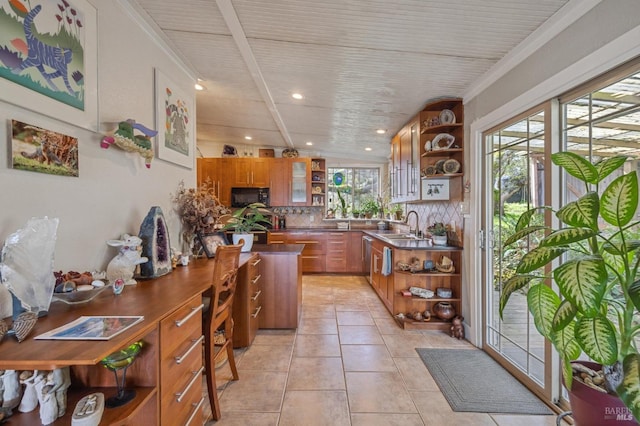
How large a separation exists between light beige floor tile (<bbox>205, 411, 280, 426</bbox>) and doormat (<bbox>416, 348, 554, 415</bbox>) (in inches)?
46.3

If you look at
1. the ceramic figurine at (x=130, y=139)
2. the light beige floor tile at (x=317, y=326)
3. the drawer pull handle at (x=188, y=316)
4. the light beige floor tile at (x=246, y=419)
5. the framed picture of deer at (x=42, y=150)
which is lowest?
the light beige floor tile at (x=246, y=419)

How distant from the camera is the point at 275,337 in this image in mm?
2826

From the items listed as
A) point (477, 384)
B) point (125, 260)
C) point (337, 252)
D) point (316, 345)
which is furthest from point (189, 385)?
point (337, 252)

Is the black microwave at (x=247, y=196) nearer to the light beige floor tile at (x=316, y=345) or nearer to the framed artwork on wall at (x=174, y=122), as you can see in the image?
the framed artwork on wall at (x=174, y=122)

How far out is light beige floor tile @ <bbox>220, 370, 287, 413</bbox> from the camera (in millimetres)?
1804

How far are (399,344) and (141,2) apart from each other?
3.35 meters

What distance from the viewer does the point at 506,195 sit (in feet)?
7.65

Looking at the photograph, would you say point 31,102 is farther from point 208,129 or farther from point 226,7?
point 208,129

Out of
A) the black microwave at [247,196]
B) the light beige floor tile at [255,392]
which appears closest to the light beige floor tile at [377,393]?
the light beige floor tile at [255,392]

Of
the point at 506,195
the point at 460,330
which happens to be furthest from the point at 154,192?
the point at 460,330

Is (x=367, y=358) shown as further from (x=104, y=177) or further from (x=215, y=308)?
(x=104, y=177)

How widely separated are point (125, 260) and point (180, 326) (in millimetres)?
628

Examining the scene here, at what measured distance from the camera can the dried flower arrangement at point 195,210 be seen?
7.83 feet

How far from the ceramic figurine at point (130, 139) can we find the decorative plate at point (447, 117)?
2729 millimetres
